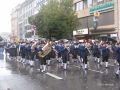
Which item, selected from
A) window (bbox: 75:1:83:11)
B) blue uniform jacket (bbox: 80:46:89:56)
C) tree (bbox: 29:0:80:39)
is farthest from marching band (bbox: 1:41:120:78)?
window (bbox: 75:1:83:11)

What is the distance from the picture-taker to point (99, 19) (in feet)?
110

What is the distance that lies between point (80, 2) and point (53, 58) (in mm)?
22195

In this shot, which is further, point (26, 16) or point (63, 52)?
point (26, 16)

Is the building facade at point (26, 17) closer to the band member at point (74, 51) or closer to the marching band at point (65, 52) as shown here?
the marching band at point (65, 52)

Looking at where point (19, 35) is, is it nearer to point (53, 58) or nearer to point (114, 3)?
point (114, 3)

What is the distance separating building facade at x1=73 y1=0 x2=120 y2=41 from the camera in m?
29.9

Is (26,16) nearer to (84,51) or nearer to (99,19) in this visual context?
(99,19)

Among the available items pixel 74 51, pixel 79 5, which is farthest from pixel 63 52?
pixel 79 5

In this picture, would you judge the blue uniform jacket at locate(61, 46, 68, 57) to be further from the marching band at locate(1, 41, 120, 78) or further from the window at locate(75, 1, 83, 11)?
the window at locate(75, 1, 83, 11)

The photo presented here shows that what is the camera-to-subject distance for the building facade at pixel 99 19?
29.9 meters

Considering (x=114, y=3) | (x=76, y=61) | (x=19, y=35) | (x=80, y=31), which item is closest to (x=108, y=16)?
(x=114, y=3)

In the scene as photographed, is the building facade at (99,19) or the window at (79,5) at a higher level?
the window at (79,5)

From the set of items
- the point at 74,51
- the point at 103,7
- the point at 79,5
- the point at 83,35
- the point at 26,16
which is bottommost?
the point at 74,51

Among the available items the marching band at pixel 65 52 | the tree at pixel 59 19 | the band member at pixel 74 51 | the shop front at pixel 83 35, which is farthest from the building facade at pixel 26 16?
the band member at pixel 74 51
